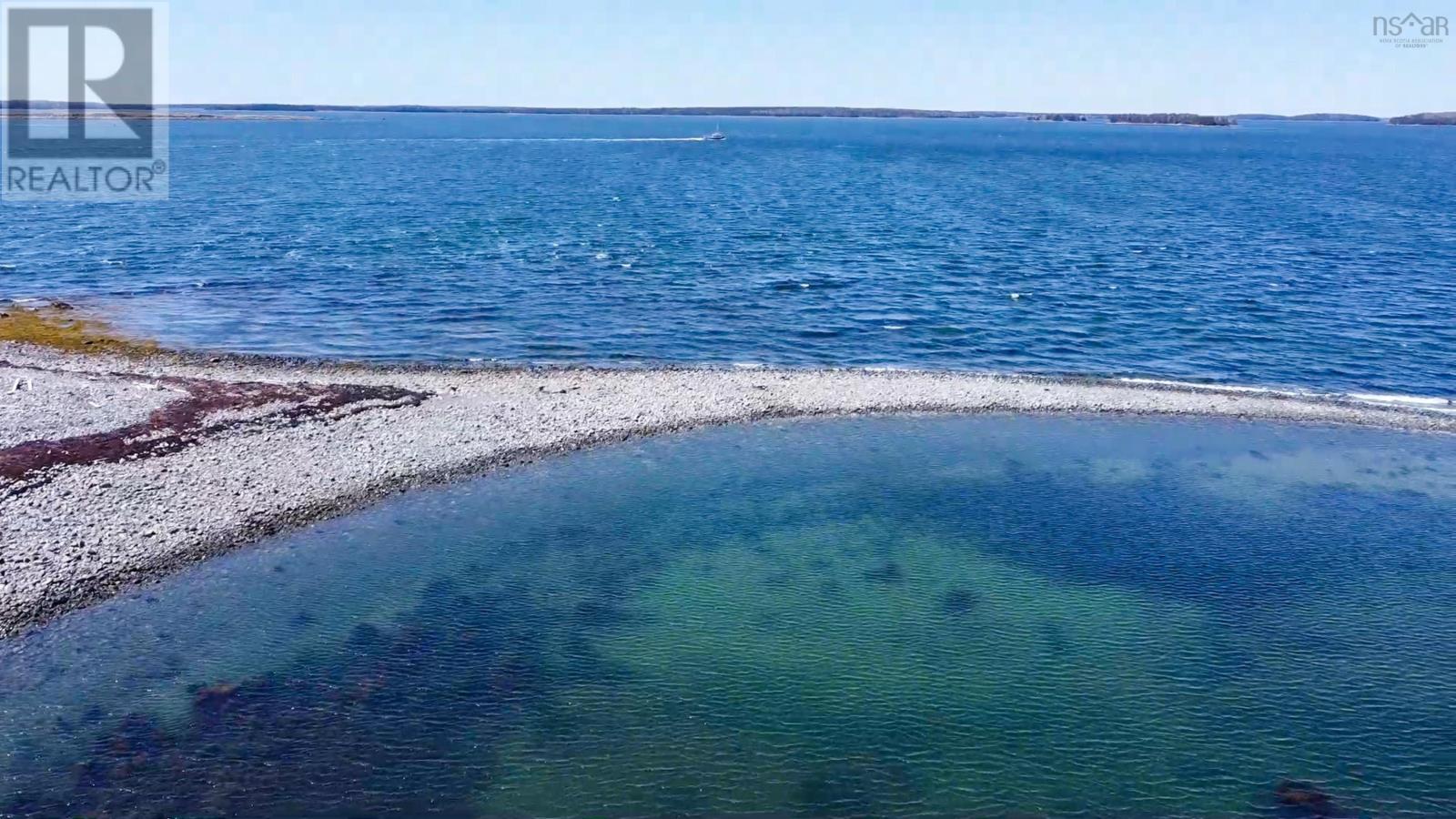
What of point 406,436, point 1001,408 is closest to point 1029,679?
point 1001,408

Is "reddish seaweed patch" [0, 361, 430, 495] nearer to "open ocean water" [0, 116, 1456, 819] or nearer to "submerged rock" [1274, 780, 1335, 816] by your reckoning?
"open ocean water" [0, 116, 1456, 819]

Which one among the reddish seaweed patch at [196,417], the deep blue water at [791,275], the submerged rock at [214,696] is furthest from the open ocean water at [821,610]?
the reddish seaweed patch at [196,417]

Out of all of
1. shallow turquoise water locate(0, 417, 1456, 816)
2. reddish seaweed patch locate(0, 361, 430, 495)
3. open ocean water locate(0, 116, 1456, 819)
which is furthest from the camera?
reddish seaweed patch locate(0, 361, 430, 495)

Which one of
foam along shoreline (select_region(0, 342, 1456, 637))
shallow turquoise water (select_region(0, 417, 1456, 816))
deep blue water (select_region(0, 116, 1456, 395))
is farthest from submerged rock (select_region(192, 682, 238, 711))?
deep blue water (select_region(0, 116, 1456, 395))

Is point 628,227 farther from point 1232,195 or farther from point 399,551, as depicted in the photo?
point 1232,195

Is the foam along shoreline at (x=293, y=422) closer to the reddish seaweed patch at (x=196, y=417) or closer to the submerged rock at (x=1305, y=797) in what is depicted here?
the reddish seaweed patch at (x=196, y=417)

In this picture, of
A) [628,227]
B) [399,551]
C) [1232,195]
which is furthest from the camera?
[1232,195]
